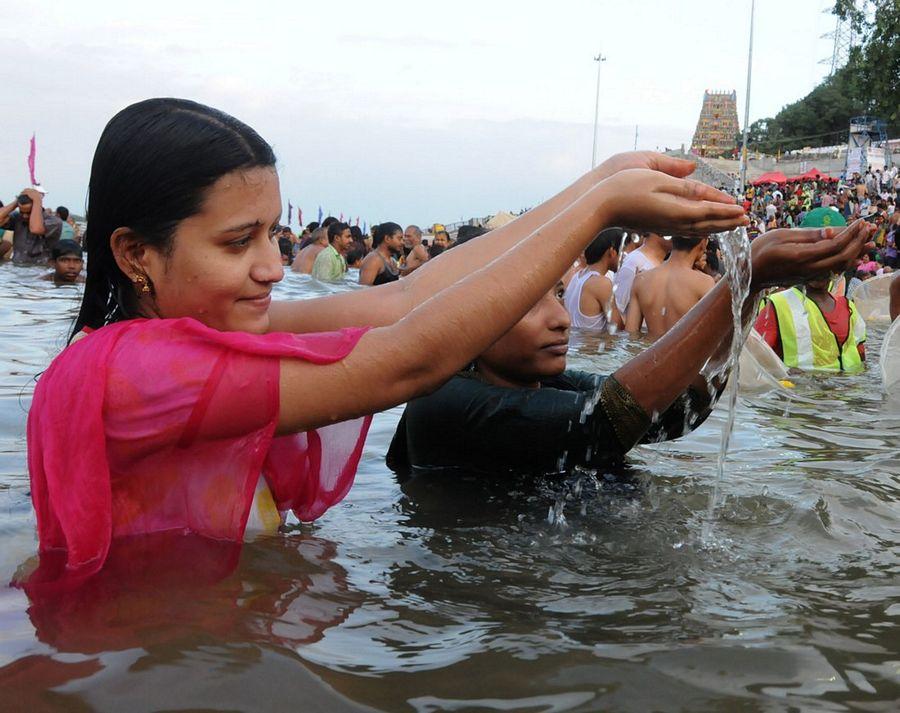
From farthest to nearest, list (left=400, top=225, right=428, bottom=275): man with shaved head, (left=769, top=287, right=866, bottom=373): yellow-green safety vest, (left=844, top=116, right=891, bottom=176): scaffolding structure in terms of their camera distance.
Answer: (left=844, top=116, right=891, bottom=176): scaffolding structure < (left=400, top=225, right=428, bottom=275): man with shaved head < (left=769, top=287, right=866, bottom=373): yellow-green safety vest

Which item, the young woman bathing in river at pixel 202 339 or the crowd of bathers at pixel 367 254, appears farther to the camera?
the crowd of bathers at pixel 367 254

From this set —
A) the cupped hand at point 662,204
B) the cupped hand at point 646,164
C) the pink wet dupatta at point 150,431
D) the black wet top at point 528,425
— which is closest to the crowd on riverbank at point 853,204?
the black wet top at point 528,425

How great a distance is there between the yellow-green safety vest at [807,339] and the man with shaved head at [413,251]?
7366 mm

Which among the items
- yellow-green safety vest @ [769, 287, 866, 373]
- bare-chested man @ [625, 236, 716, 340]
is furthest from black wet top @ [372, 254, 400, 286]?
yellow-green safety vest @ [769, 287, 866, 373]

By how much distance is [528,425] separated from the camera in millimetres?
3035

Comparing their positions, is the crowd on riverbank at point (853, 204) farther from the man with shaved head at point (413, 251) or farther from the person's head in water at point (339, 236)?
the person's head in water at point (339, 236)

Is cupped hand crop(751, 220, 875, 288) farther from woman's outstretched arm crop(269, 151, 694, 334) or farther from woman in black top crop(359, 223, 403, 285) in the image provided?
woman in black top crop(359, 223, 403, 285)

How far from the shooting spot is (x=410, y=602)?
7.24ft

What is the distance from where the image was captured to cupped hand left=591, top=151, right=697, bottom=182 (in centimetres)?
243

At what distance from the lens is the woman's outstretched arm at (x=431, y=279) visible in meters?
2.50

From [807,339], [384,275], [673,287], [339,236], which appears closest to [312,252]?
[339,236]

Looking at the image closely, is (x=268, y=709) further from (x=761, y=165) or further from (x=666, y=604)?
(x=761, y=165)

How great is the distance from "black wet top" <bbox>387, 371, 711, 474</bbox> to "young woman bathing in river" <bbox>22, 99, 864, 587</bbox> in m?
0.95

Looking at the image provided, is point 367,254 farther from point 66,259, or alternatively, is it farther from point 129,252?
point 129,252
